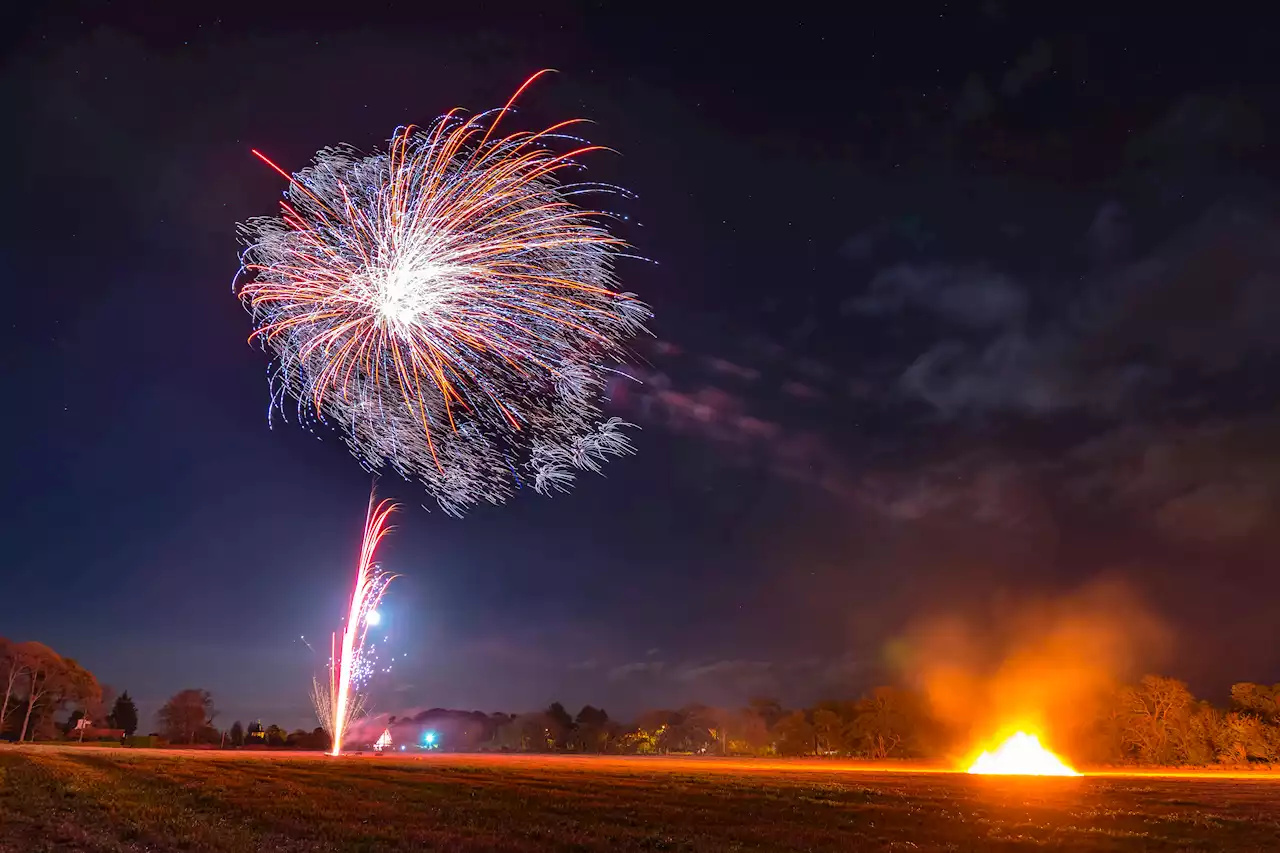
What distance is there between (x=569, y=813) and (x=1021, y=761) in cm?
4610

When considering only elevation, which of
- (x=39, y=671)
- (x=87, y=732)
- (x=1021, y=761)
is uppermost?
(x=39, y=671)

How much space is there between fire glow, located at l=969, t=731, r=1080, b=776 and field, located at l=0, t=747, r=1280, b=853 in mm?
14898

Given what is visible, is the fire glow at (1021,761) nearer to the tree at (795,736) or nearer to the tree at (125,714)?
the tree at (795,736)

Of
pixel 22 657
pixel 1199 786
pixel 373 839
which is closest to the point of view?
pixel 373 839

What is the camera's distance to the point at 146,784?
30.4m

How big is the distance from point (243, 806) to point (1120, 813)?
29.2m

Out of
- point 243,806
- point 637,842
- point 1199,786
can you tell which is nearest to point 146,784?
point 243,806

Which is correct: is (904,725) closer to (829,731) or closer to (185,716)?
(829,731)

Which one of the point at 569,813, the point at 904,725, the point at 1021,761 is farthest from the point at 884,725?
the point at 569,813

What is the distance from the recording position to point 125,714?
127 m

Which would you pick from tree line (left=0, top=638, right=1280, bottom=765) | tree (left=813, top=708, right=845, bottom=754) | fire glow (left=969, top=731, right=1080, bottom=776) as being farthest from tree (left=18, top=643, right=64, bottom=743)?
tree (left=813, top=708, right=845, bottom=754)

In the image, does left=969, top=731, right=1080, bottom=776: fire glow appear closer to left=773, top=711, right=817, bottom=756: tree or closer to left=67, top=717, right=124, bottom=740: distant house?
left=773, top=711, right=817, bottom=756: tree

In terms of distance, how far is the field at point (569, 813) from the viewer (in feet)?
62.9

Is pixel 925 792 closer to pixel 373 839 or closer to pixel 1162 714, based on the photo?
pixel 373 839
